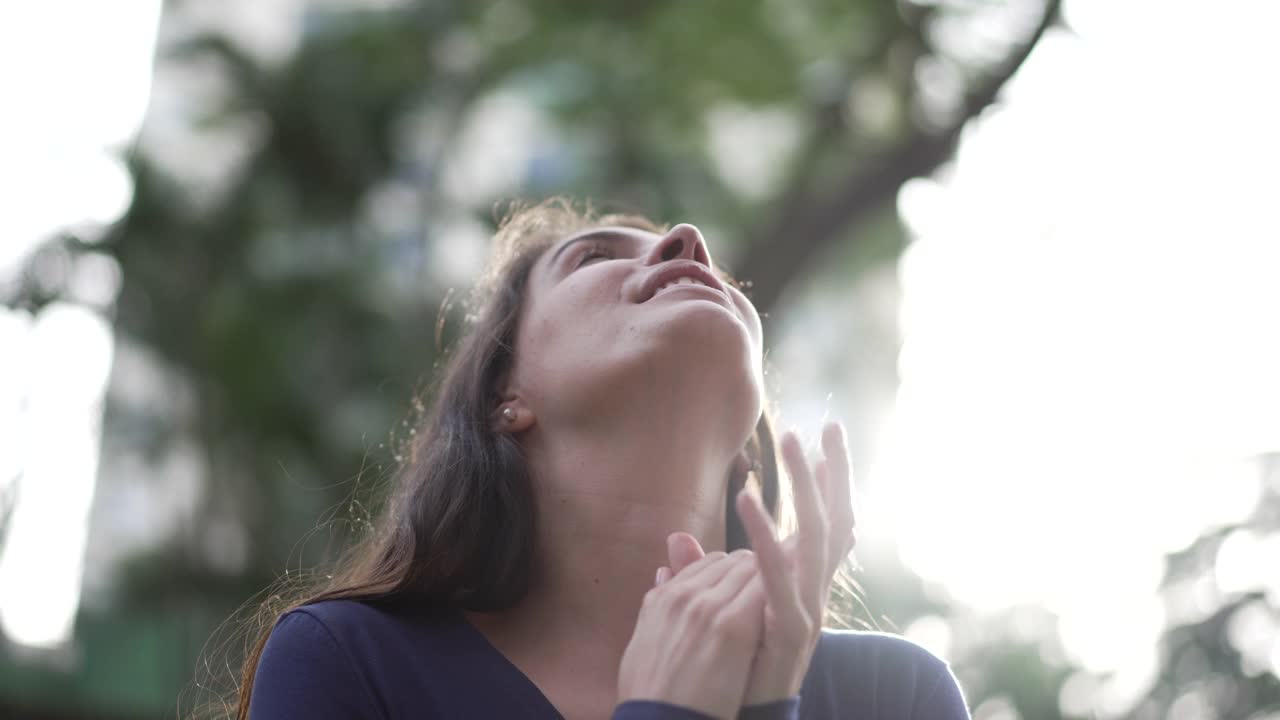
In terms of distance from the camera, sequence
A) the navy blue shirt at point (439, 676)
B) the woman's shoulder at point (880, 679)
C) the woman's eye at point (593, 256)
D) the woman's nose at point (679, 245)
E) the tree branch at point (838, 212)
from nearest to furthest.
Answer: the navy blue shirt at point (439, 676) → the woman's shoulder at point (880, 679) → the woman's nose at point (679, 245) → the woman's eye at point (593, 256) → the tree branch at point (838, 212)

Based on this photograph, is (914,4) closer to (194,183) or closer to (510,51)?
(510,51)

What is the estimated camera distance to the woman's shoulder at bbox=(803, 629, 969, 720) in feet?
6.47

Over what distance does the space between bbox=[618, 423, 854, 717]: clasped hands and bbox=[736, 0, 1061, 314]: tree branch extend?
4.36 meters

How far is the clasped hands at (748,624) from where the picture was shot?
1.55m

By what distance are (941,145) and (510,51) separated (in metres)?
2.88

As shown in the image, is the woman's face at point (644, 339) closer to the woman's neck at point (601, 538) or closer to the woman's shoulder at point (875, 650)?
the woman's neck at point (601, 538)

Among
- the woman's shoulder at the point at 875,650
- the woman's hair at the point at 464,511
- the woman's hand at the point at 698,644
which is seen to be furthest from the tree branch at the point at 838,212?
the woman's hand at the point at 698,644

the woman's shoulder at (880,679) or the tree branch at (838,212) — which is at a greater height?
the woman's shoulder at (880,679)

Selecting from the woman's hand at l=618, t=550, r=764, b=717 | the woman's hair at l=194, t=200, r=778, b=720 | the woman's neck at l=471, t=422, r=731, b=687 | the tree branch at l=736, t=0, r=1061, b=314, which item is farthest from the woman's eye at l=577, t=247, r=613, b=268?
the tree branch at l=736, t=0, r=1061, b=314

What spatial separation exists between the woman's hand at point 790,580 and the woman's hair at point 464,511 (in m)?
0.57

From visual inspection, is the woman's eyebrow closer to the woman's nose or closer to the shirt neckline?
the woman's nose

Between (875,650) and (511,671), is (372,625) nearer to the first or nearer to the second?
(511,671)

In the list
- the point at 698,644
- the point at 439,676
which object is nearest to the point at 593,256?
the point at 439,676

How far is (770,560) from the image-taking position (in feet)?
5.15
